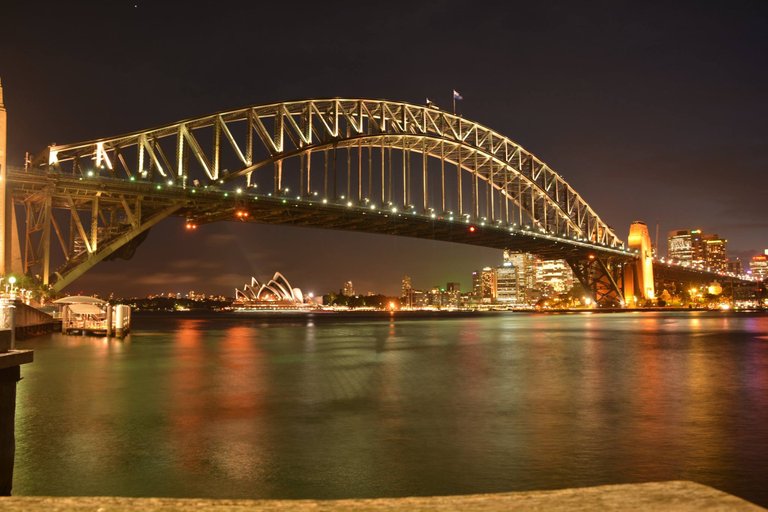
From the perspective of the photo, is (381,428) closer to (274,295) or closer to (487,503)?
(487,503)

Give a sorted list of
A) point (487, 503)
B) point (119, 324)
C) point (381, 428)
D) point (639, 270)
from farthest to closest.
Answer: point (639, 270) < point (119, 324) < point (381, 428) < point (487, 503)

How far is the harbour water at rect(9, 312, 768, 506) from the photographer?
7469 mm

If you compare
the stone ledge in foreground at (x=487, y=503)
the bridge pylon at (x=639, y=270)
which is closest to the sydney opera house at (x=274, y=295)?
the bridge pylon at (x=639, y=270)

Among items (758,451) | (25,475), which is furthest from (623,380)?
(25,475)

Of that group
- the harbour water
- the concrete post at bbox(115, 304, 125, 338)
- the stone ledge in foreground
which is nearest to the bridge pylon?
the concrete post at bbox(115, 304, 125, 338)

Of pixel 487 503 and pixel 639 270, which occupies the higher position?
pixel 639 270

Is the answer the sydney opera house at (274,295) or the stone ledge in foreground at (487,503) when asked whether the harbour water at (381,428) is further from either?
the sydney opera house at (274,295)

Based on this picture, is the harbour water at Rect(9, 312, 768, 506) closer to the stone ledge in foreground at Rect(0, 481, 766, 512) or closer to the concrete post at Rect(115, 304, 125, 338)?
the stone ledge in foreground at Rect(0, 481, 766, 512)

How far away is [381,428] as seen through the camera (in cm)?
1062

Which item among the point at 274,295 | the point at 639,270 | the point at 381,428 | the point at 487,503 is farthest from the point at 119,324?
the point at 274,295

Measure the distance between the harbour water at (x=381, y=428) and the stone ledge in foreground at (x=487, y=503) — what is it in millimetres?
2527

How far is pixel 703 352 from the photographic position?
2703 centimetres

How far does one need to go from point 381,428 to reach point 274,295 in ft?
576

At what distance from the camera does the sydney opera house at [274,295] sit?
179 metres
